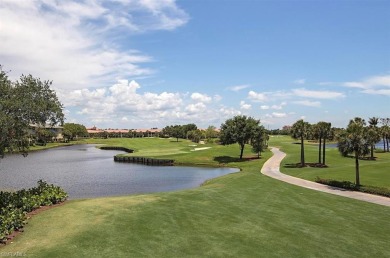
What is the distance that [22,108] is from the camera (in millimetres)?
20172

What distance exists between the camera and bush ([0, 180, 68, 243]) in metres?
17.9

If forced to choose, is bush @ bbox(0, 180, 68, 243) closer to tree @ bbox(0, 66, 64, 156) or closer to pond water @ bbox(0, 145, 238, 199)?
tree @ bbox(0, 66, 64, 156)

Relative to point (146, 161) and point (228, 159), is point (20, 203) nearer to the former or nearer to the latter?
point (228, 159)

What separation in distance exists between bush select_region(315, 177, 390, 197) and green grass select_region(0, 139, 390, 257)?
5955 millimetres

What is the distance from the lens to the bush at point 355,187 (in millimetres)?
35281

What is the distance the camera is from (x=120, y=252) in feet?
52.0

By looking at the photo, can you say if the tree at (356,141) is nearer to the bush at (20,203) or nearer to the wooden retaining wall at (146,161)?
the bush at (20,203)

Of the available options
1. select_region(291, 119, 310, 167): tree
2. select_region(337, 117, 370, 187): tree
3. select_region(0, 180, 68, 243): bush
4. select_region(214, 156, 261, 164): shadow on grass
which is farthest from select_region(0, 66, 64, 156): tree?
select_region(214, 156, 261, 164): shadow on grass

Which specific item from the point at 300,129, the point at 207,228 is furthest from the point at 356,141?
the point at 207,228

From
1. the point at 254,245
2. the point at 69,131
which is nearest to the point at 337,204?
the point at 254,245

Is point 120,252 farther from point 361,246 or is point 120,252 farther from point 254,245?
point 361,246

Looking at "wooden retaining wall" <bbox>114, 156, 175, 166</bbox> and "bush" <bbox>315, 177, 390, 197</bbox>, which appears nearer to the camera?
"bush" <bbox>315, 177, 390, 197</bbox>

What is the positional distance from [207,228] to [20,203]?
12.0 metres

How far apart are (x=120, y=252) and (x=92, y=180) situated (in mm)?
41664
